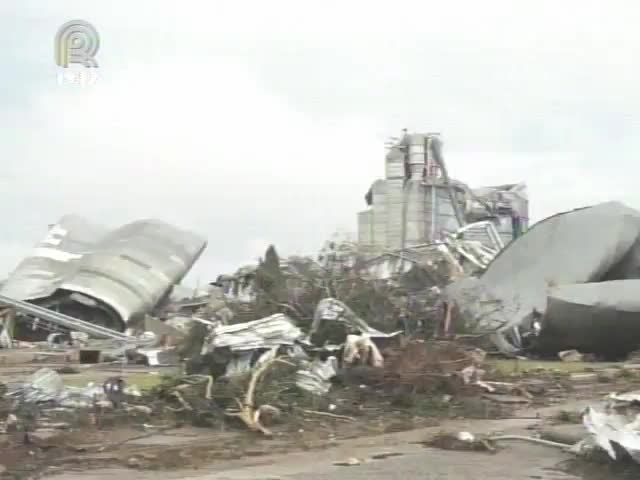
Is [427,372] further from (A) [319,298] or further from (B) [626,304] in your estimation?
(B) [626,304]

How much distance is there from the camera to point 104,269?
39.4 metres

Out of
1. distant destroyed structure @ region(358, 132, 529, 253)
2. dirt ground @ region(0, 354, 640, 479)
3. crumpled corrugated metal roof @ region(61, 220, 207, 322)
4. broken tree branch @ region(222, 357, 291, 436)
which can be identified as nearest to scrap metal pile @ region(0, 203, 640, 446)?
broken tree branch @ region(222, 357, 291, 436)

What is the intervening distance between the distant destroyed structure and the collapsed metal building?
966 cm

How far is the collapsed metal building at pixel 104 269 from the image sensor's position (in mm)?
37938

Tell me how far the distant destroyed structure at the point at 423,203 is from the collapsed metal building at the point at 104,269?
9.66 metres

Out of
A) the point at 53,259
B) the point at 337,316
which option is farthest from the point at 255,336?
the point at 53,259

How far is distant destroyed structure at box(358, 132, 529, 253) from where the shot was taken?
46500 mm

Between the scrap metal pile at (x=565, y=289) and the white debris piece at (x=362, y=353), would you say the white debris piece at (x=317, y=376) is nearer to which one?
the white debris piece at (x=362, y=353)

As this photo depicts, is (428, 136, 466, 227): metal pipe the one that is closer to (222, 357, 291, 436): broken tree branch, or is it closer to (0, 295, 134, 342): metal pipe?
(0, 295, 134, 342): metal pipe

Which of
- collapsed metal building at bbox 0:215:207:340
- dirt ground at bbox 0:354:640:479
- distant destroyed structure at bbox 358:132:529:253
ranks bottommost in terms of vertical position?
dirt ground at bbox 0:354:640:479

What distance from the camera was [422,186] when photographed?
4684 centimetres

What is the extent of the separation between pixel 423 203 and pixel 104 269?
16645mm

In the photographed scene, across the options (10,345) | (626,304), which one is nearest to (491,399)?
(626,304)

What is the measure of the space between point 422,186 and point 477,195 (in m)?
4.41
